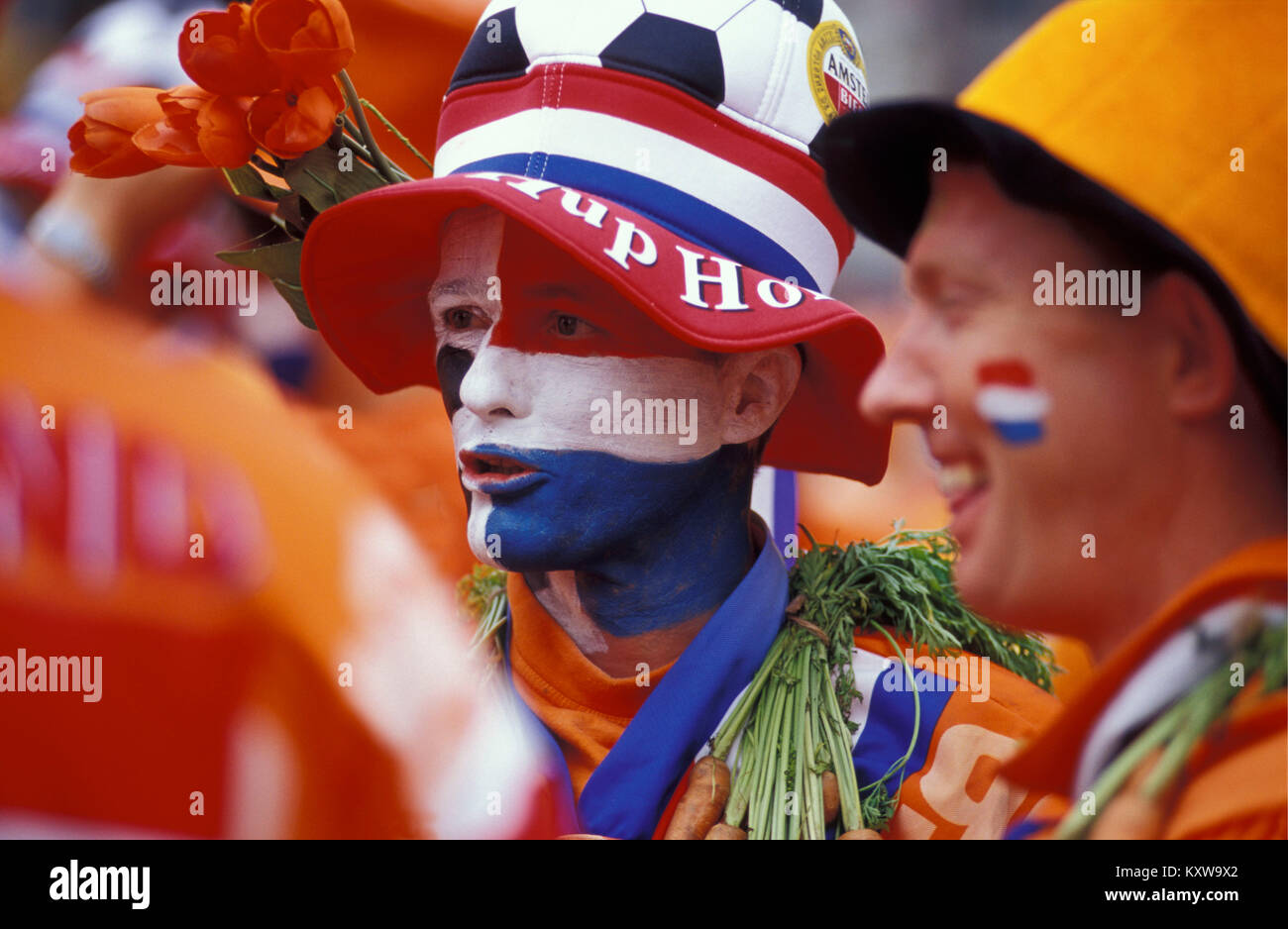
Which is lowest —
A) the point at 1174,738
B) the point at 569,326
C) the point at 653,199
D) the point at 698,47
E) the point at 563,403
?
the point at 1174,738

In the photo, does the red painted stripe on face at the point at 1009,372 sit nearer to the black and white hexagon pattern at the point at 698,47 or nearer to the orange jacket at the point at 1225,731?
the orange jacket at the point at 1225,731

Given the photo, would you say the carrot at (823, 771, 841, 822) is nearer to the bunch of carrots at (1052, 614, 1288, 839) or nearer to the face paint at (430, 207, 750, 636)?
the face paint at (430, 207, 750, 636)

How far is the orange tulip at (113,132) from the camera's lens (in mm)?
2188

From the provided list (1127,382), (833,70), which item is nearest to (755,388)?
(833,70)

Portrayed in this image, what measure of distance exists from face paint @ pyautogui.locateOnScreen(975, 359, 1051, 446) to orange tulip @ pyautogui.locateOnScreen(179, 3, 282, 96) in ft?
3.95

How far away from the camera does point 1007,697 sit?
6.83 ft

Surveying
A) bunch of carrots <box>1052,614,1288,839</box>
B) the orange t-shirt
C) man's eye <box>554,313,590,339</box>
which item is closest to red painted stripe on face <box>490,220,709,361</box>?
man's eye <box>554,313,590,339</box>

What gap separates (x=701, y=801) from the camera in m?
2.03

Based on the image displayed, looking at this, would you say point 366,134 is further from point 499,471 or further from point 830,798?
point 830,798

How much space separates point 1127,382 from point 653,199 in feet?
2.79

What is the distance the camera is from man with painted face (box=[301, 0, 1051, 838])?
2012mm

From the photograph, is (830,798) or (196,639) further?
(196,639)

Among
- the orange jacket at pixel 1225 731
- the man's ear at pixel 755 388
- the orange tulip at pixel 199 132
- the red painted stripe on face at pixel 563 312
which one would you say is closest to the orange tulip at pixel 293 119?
the orange tulip at pixel 199 132

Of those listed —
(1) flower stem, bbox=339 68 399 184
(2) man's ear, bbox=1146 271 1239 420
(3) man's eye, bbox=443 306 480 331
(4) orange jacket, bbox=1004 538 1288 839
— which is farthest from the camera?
(1) flower stem, bbox=339 68 399 184
